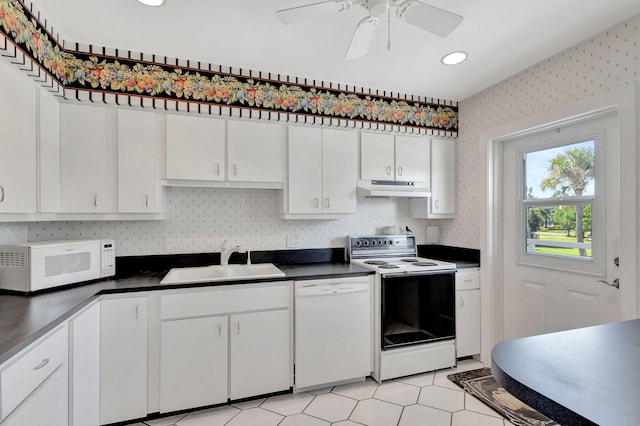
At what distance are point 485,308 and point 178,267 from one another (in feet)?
8.85

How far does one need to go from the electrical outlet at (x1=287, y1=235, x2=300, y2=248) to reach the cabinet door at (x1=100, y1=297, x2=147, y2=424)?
125 cm

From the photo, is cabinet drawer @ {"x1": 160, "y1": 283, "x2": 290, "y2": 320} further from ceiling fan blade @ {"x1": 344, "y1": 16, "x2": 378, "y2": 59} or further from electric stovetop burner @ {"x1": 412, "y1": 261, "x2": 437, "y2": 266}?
ceiling fan blade @ {"x1": 344, "y1": 16, "x2": 378, "y2": 59}

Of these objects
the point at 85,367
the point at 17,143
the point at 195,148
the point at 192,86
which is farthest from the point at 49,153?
the point at 85,367

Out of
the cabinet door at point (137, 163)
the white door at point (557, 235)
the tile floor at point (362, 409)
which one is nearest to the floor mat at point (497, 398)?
the tile floor at point (362, 409)

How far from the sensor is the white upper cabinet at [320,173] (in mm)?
2664

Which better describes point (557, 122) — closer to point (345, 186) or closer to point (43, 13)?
point (345, 186)

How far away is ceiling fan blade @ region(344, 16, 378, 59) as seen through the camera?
153 cm

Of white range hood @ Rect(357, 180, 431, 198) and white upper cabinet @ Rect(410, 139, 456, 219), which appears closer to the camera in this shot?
white range hood @ Rect(357, 180, 431, 198)

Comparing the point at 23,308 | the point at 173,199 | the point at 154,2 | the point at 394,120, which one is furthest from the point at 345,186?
the point at 23,308

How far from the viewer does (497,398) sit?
7.43ft

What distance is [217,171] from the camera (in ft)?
8.02

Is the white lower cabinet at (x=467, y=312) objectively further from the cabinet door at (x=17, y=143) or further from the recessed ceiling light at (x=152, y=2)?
the cabinet door at (x=17, y=143)

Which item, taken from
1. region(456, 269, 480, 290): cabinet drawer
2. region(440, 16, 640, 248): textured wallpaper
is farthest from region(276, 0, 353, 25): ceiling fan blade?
region(456, 269, 480, 290): cabinet drawer

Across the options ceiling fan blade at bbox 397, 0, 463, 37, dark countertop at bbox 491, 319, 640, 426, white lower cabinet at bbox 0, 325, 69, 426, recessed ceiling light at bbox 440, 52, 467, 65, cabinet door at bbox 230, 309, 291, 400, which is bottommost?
cabinet door at bbox 230, 309, 291, 400
